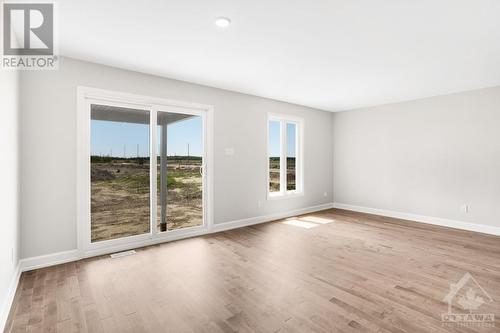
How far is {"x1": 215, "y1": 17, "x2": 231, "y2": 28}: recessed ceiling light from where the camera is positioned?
7.97 ft

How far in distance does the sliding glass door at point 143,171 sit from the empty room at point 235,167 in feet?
0.08

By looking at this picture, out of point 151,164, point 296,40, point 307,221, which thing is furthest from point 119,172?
Answer: point 307,221

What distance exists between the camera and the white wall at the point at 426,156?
15.1ft

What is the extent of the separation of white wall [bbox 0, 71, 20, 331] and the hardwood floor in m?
0.21

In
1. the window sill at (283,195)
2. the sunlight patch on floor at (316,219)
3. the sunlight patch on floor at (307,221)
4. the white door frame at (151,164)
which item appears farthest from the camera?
the window sill at (283,195)

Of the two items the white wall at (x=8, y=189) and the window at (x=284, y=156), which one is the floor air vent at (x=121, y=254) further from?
the window at (x=284, y=156)

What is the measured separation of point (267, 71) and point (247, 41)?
3.26ft

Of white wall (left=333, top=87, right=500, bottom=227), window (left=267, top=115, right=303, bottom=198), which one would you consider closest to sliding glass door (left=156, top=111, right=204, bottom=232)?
window (left=267, top=115, right=303, bottom=198)

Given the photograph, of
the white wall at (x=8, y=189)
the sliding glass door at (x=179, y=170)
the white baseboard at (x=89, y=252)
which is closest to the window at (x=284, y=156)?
the white baseboard at (x=89, y=252)

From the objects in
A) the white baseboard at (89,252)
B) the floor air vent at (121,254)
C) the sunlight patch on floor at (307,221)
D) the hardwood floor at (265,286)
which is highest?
the white baseboard at (89,252)

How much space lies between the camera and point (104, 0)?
7.05 ft

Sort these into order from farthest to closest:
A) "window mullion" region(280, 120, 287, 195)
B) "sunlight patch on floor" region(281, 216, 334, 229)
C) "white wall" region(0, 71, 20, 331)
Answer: "window mullion" region(280, 120, 287, 195), "sunlight patch on floor" region(281, 216, 334, 229), "white wall" region(0, 71, 20, 331)

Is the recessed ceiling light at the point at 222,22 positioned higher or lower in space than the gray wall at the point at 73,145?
higher

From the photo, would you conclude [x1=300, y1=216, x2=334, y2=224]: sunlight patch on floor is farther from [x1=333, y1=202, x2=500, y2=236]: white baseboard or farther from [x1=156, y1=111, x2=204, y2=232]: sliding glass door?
[x1=156, y1=111, x2=204, y2=232]: sliding glass door
